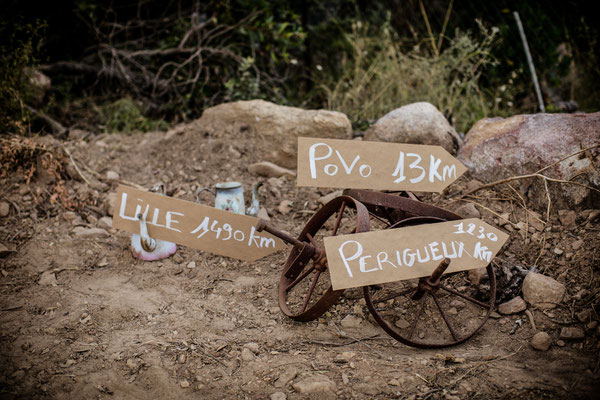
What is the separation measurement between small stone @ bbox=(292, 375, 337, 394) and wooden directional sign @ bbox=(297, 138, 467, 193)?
81 cm

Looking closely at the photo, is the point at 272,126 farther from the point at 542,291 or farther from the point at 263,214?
the point at 542,291

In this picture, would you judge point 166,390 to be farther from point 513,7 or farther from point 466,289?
point 513,7

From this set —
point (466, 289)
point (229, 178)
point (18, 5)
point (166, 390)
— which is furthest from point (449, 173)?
point (18, 5)

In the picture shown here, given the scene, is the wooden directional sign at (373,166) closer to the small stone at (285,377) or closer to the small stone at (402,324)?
the small stone at (402,324)

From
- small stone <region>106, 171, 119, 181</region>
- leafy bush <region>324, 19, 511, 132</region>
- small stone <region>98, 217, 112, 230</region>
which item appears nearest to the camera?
small stone <region>98, 217, 112, 230</region>

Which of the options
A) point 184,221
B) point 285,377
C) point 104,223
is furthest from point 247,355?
point 104,223

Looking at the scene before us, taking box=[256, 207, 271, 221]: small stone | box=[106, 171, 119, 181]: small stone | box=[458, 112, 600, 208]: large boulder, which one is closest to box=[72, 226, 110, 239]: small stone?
box=[106, 171, 119, 181]: small stone

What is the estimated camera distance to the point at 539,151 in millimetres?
2518

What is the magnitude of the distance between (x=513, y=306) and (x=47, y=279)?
239cm

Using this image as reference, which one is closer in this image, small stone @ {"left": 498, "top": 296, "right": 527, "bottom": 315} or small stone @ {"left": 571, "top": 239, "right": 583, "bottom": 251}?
small stone @ {"left": 498, "top": 296, "right": 527, "bottom": 315}

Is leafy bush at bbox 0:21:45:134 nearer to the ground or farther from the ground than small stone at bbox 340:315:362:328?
farther from the ground

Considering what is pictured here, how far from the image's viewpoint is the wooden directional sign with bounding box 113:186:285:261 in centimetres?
213

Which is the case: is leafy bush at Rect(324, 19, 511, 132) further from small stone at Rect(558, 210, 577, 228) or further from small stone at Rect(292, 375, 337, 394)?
small stone at Rect(292, 375, 337, 394)

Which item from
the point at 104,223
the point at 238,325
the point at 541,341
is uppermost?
the point at 541,341
